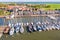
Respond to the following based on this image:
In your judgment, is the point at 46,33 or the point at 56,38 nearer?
the point at 56,38

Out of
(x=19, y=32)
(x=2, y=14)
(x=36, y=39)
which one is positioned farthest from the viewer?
(x=2, y=14)

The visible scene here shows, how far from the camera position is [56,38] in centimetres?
2544

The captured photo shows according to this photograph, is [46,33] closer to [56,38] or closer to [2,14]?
[56,38]

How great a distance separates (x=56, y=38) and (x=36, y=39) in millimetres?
3286

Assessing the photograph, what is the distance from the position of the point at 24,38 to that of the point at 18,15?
22.5 metres

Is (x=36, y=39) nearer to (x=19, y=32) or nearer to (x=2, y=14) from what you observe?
(x=19, y=32)

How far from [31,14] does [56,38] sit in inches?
942

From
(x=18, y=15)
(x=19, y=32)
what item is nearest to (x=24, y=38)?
(x=19, y=32)

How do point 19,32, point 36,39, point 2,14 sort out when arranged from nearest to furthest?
1. point 36,39
2. point 19,32
3. point 2,14

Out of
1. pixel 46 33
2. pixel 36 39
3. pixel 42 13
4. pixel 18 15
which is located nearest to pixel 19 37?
pixel 36 39

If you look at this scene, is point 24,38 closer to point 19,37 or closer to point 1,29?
point 19,37

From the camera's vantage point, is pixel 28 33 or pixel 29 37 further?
pixel 28 33

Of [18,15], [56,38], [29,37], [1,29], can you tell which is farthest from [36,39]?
[18,15]

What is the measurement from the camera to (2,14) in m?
46.9
